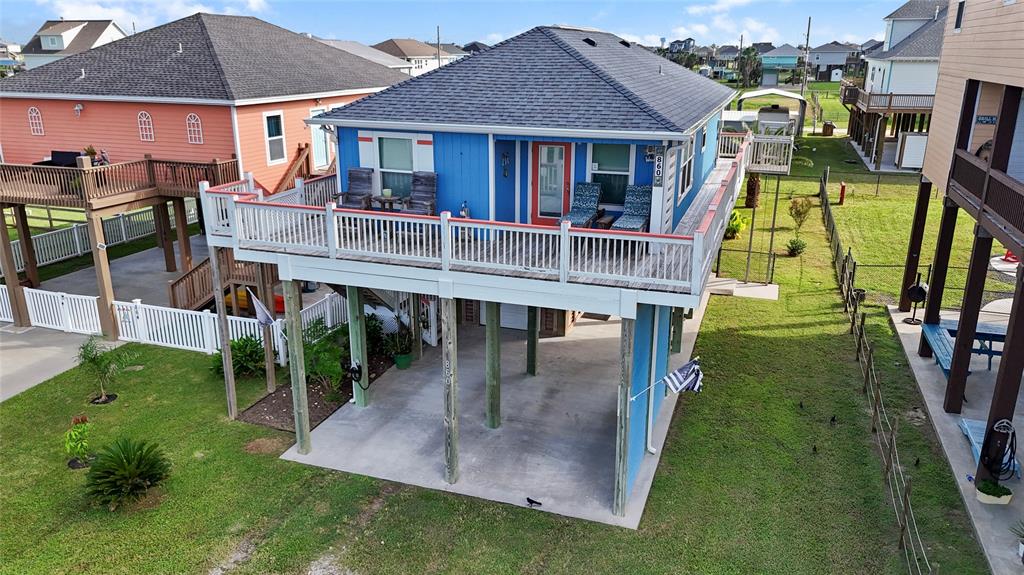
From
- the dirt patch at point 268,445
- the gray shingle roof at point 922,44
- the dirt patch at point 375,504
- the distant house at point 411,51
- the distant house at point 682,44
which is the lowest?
the dirt patch at point 375,504

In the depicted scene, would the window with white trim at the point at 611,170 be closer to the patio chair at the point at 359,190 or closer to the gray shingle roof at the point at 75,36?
the patio chair at the point at 359,190

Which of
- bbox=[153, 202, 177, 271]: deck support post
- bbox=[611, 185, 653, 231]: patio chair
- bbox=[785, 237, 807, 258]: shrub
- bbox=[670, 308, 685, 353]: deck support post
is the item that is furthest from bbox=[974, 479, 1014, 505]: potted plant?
bbox=[153, 202, 177, 271]: deck support post

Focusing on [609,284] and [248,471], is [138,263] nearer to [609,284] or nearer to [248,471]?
[248,471]

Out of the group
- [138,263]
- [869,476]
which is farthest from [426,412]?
[138,263]

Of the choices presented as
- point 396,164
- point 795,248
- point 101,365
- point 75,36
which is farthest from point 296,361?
point 75,36

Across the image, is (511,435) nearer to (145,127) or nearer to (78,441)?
(78,441)

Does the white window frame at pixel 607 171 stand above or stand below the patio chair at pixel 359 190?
above

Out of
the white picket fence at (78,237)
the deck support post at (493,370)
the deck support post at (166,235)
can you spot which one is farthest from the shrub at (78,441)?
the deck support post at (166,235)
